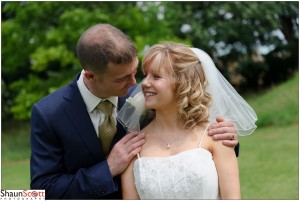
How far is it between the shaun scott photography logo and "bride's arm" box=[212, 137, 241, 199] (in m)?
1.15

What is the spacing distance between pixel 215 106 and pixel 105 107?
75 cm

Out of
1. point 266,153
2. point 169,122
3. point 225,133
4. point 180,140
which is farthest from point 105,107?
point 266,153

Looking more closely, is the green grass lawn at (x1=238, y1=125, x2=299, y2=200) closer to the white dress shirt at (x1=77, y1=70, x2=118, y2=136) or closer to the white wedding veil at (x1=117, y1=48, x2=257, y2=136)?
the white wedding veil at (x1=117, y1=48, x2=257, y2=136)

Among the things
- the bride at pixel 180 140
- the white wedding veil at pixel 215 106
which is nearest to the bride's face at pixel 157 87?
the bride at pixel 180 140

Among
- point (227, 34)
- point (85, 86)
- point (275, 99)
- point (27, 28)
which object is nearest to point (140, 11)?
point (27, 28)

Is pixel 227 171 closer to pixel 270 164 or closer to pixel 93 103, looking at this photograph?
pixel 93 103

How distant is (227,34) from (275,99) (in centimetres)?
612

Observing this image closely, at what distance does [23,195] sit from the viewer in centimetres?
376

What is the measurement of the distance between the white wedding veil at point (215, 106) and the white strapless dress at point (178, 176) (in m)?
0.30

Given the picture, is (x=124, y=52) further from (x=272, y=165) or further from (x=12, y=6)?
(x=12, y=6)

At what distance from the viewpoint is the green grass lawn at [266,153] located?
28.5ft

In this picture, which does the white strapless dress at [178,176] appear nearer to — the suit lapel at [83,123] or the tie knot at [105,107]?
the suit lapel at [83,123]

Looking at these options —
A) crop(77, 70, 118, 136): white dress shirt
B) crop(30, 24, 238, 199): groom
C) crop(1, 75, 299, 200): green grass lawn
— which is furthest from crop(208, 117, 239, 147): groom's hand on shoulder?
crop(1, 75, 299, 200): green grass lawn

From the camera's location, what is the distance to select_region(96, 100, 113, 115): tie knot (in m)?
3.62
